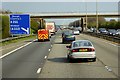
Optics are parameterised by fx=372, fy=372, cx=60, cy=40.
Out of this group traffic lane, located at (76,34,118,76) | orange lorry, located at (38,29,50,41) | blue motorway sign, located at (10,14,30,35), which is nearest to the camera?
traffic lane, located at (76,34,118,76)

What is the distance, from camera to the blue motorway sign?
1839 inches

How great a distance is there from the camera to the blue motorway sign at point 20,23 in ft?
153

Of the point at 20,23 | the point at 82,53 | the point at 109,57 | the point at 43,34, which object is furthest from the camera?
the point at 43,34

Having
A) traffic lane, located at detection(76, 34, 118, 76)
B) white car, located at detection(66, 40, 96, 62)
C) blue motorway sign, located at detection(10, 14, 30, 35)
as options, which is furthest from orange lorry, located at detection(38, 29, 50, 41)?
white car, located at detection(66, 40, 96, 62)

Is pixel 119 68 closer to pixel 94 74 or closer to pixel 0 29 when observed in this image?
pixel 94 74

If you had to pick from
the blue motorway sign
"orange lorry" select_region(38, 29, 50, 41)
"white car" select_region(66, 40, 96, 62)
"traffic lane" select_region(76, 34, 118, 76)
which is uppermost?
the blue motorway sign

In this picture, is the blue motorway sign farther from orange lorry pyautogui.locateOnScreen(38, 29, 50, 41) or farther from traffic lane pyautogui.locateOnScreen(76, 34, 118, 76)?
traffic lane pyautogui.locateOnScreen(76, 34, 118, 76)

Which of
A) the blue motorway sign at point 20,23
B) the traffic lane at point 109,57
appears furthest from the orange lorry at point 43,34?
the traffic lane at point 109,57

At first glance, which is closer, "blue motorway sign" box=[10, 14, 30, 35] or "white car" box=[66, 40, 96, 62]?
"white car" box=[66, 40, 96, 62]

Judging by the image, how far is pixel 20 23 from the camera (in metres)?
47.2

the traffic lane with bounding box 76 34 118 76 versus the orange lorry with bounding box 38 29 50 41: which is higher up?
the orange lorry with bounding box 38 29 50 41

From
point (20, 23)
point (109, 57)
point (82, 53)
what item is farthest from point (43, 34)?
point (82, 53)

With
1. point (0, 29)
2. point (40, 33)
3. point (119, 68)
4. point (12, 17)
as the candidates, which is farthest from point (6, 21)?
point (119, 68)

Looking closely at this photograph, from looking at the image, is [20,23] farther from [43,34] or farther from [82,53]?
[82,53]
